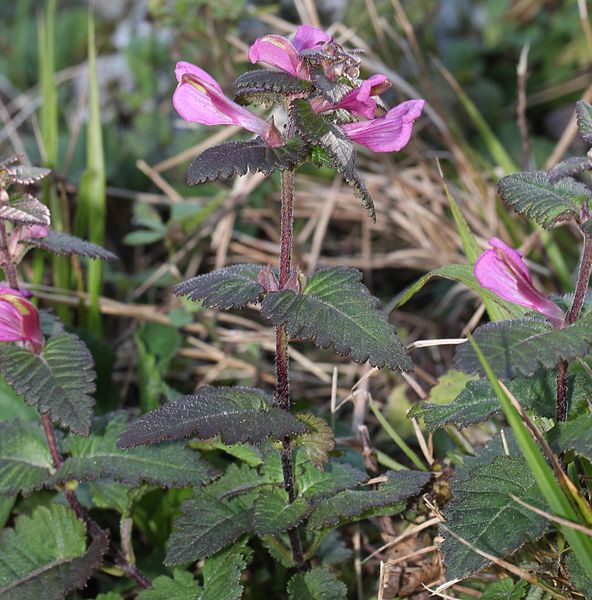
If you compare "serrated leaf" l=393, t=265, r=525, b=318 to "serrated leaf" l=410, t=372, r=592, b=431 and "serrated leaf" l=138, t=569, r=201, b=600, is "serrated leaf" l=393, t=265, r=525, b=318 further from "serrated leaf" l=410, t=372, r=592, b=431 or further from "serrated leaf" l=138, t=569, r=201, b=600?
"serrated leaf" l=138, t=569, r=201, b=600

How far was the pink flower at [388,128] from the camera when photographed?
1.13 m

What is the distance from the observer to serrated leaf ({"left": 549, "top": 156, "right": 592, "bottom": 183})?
42.3 inches

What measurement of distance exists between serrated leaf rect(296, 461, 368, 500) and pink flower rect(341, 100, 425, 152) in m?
0.54

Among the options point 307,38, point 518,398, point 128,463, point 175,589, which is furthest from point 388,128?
point 175,589

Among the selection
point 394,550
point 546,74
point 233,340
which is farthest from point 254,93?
point 546,74

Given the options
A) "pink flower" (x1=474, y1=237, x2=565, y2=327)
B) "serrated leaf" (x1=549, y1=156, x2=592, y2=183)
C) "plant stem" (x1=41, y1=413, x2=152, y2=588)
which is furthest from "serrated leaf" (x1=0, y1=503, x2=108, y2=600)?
"serrated leaf" (x1=549, y1=156, x2=592, y2=183)

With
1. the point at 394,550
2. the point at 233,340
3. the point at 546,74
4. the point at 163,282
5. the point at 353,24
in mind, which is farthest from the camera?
the point at 546,74

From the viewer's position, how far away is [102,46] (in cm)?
363

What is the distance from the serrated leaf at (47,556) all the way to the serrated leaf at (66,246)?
0.45m

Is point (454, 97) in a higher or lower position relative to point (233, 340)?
higher

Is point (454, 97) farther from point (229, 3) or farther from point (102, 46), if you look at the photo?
point (102, 46)

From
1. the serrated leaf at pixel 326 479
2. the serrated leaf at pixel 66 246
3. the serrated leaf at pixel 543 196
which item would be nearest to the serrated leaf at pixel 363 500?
the serrated leaf at pixel 326 479

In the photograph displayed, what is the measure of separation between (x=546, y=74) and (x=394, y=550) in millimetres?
2652

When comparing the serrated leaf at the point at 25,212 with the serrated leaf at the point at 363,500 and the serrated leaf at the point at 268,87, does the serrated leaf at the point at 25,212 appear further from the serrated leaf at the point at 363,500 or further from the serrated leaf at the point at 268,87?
the serrated leaf at the point at 363,500
